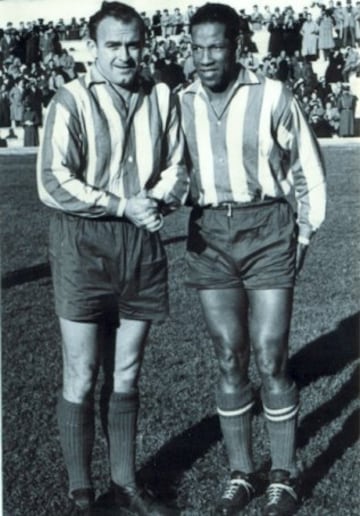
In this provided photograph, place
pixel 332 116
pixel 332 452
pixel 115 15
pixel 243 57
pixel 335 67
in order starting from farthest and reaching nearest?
pixel 332 116 → pixel 335 67 → pixel 243 57 → pixel 332 452 → pixel 115 15

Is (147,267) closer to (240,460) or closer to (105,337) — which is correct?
(105,337)

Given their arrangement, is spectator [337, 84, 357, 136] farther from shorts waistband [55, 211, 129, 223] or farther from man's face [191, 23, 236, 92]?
shorts waistband [55, 211, 129, 223]

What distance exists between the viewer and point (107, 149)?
2.35 metres

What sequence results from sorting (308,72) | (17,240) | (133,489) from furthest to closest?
(308,72), (17,240), (133,489)

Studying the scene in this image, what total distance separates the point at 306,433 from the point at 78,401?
3.39 feet

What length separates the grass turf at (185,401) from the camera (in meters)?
2.75

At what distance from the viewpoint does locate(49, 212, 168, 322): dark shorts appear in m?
2.39

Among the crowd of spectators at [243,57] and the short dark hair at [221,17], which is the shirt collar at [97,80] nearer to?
the crowd of spectators at [243,57]

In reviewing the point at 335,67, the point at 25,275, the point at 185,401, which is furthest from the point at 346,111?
the point at 185,401

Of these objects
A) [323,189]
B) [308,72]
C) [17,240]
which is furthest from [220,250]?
[308,72]

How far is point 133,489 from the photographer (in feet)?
8.55

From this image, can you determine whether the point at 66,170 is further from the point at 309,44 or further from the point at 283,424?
the point at 309,44

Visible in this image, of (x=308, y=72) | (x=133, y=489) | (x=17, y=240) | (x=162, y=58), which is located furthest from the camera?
(x=308, y=72)

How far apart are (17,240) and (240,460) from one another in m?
4.88
